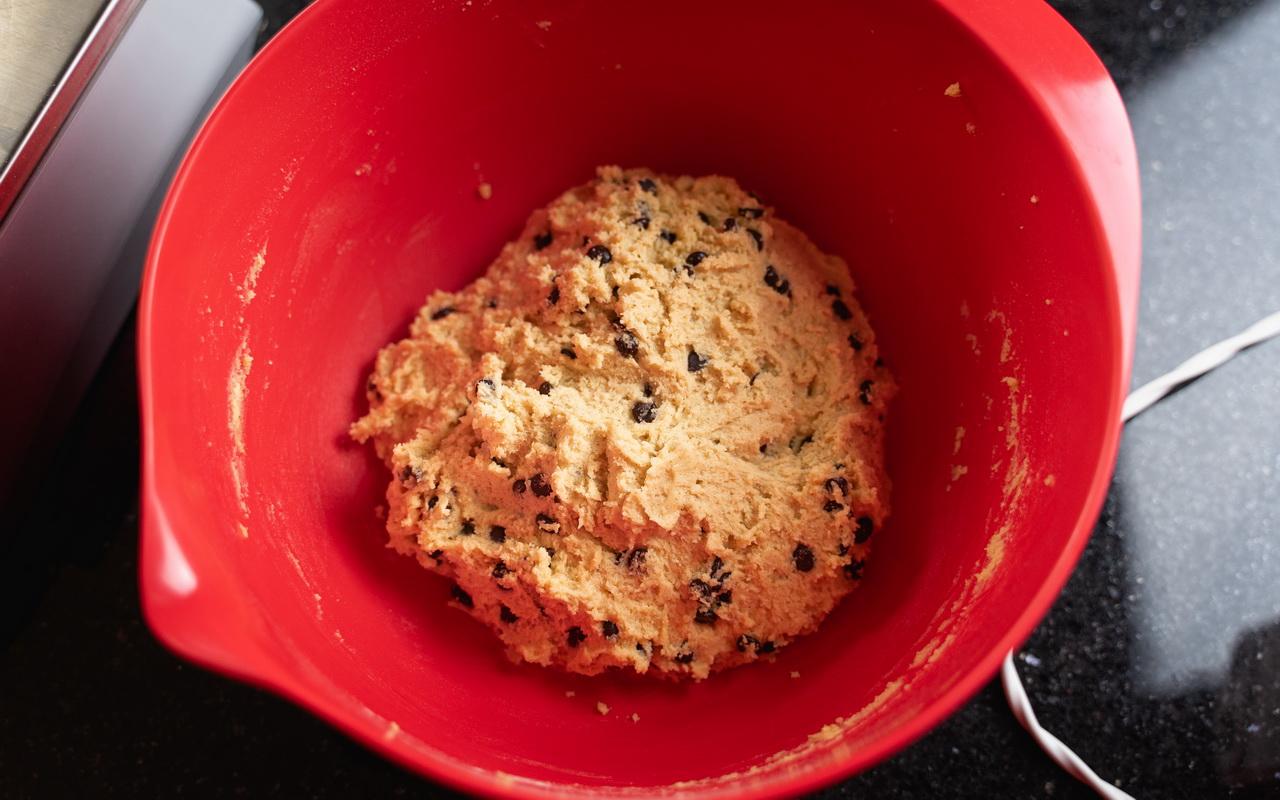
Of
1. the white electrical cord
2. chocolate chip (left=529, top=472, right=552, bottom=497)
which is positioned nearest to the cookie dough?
chocolate chip (left=529, top=472, right=552, bottom=497)

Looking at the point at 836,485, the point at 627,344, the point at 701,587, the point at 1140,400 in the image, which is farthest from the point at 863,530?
the point at 1140,400

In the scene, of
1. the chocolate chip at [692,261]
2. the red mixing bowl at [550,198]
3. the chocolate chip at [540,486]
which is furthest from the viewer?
the chocolate chip at [692,261]

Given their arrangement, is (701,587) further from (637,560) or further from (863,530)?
(863,530)

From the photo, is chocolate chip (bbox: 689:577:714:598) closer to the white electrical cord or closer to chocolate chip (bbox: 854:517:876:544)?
chocolate chip (bbox: 854:517:876:544)

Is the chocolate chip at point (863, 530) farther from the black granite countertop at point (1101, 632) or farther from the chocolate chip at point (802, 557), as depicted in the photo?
the black granite countertop at point (1101, 632)

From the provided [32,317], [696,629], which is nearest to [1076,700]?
[696,629]

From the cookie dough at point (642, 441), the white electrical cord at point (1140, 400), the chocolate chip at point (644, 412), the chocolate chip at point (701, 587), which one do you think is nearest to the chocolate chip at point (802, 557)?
the cookie dough at point (642, 441)

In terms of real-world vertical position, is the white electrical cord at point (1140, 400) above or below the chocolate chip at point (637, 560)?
below
